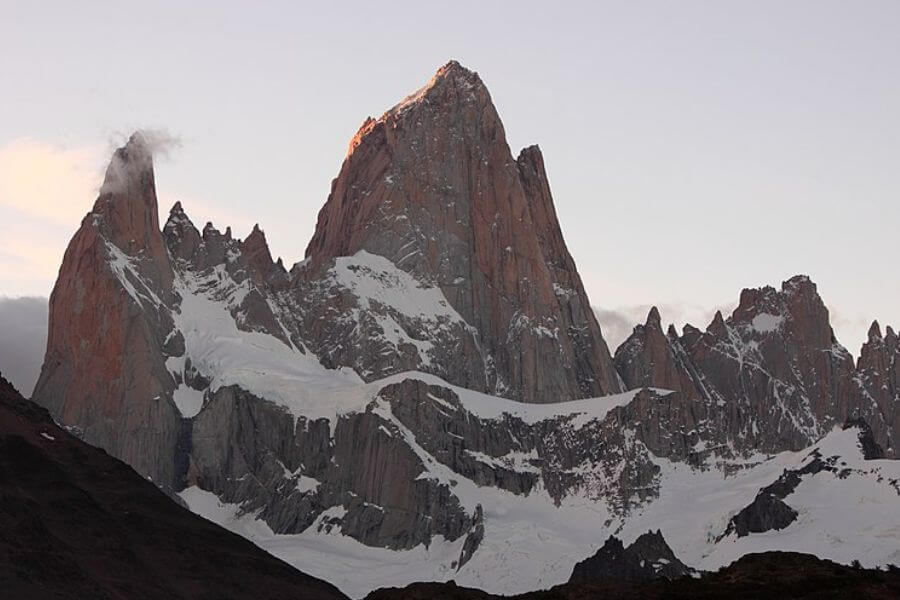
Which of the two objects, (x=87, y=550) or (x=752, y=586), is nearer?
(x=752, y=586)

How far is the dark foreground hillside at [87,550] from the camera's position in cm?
16962

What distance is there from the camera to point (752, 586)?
162250 mm

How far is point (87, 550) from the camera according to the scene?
183 metres

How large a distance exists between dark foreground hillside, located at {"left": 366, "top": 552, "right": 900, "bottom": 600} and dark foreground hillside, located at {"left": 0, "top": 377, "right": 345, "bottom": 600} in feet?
64.2

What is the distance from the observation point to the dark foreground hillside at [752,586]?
157m

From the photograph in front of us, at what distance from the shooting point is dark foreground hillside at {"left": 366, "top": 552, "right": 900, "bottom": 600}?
157 metres

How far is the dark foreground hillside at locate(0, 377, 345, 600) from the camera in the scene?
170 metres

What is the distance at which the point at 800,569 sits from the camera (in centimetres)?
16938

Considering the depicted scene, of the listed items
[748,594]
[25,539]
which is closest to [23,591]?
[25,539]

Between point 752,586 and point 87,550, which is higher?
point 752,586

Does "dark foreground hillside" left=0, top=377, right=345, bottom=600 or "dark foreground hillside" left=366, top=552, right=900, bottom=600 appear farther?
"dark foreground hillside" left=0, top=377, right=345, bottom=600

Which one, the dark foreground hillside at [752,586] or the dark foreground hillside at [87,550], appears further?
the dark foreground hillside at [87,550]

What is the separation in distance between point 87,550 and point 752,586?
2039 inches

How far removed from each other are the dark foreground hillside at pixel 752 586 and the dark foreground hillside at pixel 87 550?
19561 millimetres
